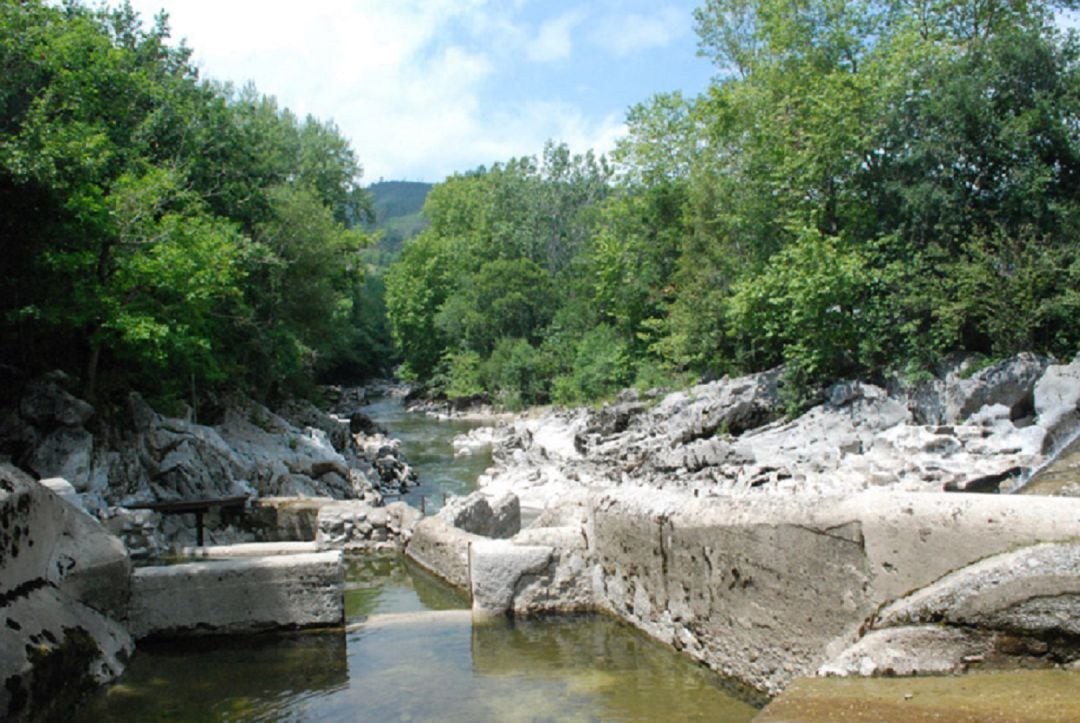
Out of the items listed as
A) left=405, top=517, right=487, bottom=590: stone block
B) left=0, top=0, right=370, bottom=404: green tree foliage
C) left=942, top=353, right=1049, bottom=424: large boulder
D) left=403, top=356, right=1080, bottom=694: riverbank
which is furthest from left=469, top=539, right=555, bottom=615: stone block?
left=942, top=353, right=1049, bottom=424: large boulder

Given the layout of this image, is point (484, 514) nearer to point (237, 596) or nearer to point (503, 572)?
point (503, 572)

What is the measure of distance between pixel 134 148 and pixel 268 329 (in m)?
6.94

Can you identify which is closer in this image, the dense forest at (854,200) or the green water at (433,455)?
the dense forest at (854,200)

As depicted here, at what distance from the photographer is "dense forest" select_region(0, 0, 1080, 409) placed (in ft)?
46.0

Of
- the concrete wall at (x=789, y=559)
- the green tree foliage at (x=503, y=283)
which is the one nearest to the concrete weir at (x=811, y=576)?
the concrete wall at (x=789, y=559)

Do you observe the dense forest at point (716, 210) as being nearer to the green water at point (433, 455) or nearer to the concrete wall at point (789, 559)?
the green water at point (433, 455)

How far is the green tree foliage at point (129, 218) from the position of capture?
42.5 feet

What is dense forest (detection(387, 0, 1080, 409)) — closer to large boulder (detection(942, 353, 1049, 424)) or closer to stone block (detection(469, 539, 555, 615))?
large boulder (detection(942, 353, 1049, 424))

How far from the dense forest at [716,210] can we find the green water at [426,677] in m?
7.87

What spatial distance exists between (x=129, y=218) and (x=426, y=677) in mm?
11123

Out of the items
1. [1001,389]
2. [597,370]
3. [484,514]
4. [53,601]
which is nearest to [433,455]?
[597,370]

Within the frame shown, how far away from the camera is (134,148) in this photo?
58.2ft

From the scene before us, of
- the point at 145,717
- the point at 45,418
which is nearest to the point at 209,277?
the point at 45,418

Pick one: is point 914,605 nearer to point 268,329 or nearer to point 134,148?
point 134,148
